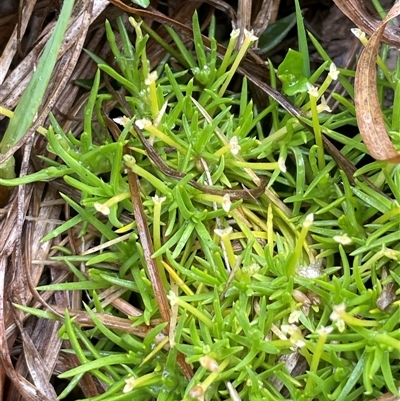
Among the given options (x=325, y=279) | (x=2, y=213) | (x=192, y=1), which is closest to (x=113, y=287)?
(x=2, y=213)

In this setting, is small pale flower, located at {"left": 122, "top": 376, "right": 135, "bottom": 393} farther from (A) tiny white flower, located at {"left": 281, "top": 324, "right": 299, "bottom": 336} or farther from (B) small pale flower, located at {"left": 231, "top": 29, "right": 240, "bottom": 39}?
(B) small pale flower, located at {"left": 231, "top": 29, "right": 240, "bottom": 39}

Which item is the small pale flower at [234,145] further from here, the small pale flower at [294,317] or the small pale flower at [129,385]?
the small pale flower at [129,385]

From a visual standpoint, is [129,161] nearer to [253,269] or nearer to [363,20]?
[253,269]

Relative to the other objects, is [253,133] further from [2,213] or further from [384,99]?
[2,213]

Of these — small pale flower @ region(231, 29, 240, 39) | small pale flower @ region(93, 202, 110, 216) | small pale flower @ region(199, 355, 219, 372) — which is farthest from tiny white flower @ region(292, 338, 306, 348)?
small pale flower @ region(231, 29, 240, 39)

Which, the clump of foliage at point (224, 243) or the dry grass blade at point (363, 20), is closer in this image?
the clump of foliage at point (224, 243)

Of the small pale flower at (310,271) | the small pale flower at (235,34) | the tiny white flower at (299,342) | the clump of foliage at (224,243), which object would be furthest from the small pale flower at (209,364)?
the small pale flower at (235,34)

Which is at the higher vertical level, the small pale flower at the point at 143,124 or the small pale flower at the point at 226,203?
the small pale flower at the point at 143,124

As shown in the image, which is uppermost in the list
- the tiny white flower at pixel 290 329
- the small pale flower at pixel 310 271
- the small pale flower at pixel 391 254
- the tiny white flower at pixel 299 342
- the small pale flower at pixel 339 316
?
the small pale flower at pixel 391 254
